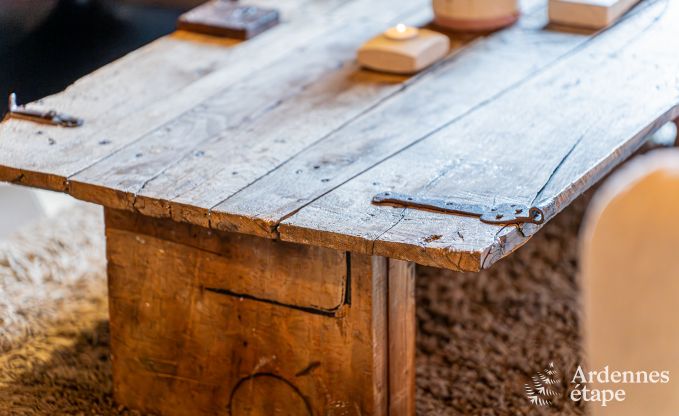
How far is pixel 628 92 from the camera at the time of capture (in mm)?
1653

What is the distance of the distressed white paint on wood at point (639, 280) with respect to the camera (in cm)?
63

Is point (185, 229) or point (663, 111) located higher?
point (663, 111)

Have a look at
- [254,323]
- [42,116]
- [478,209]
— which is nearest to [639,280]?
[478,209]

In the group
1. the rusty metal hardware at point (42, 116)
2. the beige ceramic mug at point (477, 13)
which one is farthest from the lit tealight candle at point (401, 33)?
the rusty metal hardware at point (42, 116)

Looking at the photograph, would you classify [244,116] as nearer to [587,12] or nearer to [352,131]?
[352,131]

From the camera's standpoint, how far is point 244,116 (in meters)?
1.65

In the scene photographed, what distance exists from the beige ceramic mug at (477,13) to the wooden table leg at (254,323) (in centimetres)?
64

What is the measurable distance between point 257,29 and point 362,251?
829 millimetres

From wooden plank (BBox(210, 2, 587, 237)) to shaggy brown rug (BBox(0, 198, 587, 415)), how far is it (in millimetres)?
431

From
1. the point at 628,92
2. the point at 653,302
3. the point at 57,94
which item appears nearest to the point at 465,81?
the point at 628,92

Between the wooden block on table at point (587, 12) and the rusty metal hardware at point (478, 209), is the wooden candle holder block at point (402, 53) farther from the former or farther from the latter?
the rusty metal hardware at point (478, 209)

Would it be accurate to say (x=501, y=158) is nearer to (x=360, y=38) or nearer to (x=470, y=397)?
A: (x=470, y=397)

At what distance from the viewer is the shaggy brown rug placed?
5.66ft

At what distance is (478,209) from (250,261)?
1.10 ft
